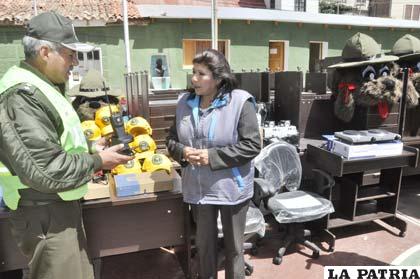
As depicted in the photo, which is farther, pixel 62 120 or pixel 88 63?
pixel 88 63

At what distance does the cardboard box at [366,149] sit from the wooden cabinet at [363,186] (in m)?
0.04

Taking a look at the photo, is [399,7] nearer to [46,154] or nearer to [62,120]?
[62,120]

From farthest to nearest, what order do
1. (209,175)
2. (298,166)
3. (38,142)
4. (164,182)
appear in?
(298,166) < (164,182) < (209,175) < (38,142)

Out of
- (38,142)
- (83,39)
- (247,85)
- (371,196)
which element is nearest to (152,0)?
(83,39)

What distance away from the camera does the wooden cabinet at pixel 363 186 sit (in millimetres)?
3054

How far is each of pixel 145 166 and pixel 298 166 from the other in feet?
4.69

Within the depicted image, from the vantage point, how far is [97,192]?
2248 mm

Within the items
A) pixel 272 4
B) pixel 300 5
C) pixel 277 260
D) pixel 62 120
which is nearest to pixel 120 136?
pixel 62 120

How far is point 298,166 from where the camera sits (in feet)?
10.5

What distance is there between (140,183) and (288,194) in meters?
1.50

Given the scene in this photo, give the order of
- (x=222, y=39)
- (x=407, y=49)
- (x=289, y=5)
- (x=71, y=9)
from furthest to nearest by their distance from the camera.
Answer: (x=289, y=5) < (x=222, y=39) < (x=71, y=9) < (x=407, y=49)

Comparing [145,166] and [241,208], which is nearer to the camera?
[241,208]

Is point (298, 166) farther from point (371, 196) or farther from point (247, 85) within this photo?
point (247, 85)

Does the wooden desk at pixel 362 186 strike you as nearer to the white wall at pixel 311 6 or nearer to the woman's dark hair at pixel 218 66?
the woman's dark hair at pixel 218 66
